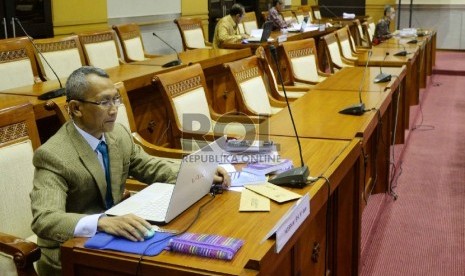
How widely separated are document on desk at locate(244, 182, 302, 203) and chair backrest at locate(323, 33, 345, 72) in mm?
3507

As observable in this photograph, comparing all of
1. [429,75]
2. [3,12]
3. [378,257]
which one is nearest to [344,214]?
[378,257]

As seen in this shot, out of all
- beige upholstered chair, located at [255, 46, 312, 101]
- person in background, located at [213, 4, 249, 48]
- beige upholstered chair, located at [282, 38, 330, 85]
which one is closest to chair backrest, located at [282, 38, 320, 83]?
beige upholstered chair, located at [282, 38, 330, 85]

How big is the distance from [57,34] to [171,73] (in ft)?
9.23

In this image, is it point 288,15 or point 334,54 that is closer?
point 334,54

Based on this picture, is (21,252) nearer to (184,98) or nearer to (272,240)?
(272,240)

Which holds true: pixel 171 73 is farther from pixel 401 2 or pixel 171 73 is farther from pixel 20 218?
pixel 401 2

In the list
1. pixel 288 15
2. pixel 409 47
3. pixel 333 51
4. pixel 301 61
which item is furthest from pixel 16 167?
pixel 288 15

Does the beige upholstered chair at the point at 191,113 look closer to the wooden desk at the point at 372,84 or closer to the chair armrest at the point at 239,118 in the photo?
the chair armrest at the point at 239,118

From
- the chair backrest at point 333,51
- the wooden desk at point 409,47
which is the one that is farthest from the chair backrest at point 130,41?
the wooden desk at point 409,47

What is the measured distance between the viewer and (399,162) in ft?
13.6

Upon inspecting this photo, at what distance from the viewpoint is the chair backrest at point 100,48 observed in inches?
167

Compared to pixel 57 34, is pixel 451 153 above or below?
below

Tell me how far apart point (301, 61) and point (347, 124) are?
1962mm

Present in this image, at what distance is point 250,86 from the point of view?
342 cm
